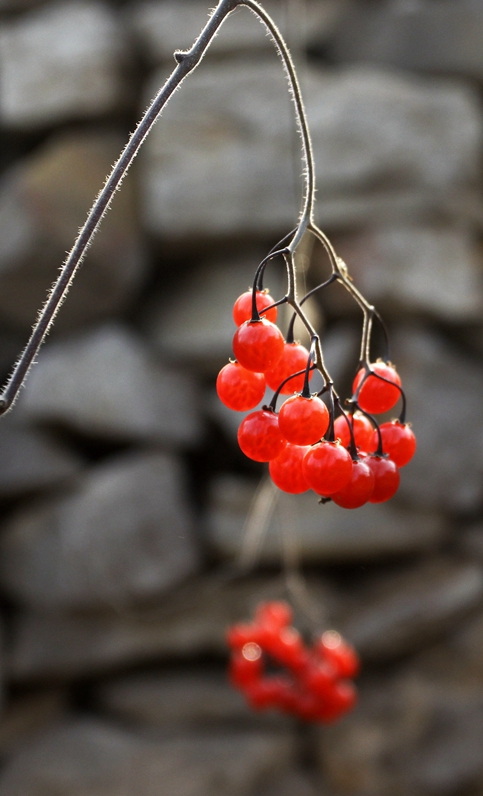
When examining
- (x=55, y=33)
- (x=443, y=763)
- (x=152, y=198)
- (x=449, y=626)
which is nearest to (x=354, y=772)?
(x=443, y=763)

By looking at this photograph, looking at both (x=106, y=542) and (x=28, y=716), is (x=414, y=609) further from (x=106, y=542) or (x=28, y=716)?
(x=28, y=716)

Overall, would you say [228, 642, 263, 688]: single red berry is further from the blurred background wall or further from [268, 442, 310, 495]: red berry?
[268, 442, 310, 495]: red berry

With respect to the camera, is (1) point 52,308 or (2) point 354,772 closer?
(1) point 52,308

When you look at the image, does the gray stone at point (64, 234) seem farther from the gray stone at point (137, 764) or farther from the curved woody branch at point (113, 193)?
the curved woody branch at point (113, 193)

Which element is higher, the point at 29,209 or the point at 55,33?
the point at 55,33

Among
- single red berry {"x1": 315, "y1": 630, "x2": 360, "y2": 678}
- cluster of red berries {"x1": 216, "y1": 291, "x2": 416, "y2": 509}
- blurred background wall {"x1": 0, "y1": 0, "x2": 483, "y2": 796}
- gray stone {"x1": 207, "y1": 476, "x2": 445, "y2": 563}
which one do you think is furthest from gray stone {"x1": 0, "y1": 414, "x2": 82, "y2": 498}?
cluster of red berries {"x1": 216, "y1": 291, "x2": 416, "y2": 509}

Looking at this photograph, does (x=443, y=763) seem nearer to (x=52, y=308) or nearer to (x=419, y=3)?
(x=52, y=308)

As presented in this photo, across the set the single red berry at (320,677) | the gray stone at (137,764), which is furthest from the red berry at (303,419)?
the gray stone at (137,764)
